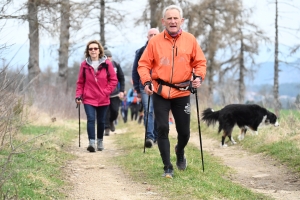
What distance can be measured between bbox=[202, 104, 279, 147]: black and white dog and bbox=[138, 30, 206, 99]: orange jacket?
16.7ft

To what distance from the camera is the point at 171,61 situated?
7.30 meters

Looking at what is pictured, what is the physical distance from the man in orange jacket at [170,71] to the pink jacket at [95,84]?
3214mm

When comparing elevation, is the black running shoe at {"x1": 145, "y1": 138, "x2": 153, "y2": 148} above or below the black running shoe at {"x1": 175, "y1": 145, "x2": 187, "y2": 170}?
below

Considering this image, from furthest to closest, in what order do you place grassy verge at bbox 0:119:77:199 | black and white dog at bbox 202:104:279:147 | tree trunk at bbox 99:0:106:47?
1. tree trunk at bbox 99:0:106:47
2. black and white dog at bbox 202:104:279:147
3. grassy verge at bbox 0:119:77:199

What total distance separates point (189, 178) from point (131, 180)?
0.81m

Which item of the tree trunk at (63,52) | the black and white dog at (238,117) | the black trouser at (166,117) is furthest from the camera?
the tree trunk at (63,52)

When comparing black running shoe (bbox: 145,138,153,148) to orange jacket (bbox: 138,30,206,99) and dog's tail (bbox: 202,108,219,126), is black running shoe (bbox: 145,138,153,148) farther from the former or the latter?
orange jacket (bbox: 138,30,206,99)

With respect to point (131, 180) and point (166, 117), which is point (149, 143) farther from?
point (166, 117)

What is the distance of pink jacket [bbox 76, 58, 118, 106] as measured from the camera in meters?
10.6

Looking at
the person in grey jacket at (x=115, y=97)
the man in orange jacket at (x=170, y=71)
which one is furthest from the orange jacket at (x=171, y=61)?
the person in grey jacket at (x=115, y=97)

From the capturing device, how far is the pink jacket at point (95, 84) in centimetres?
1059

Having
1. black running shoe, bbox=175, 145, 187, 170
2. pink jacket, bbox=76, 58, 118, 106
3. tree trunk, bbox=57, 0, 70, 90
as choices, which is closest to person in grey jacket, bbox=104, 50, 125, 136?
pink jacket, bbox=76, 58, 118, 106

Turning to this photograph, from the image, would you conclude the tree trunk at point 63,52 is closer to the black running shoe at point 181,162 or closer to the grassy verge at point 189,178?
the grassy verge at point 189,178

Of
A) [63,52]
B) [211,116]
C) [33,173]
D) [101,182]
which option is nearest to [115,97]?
[211,116]
